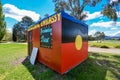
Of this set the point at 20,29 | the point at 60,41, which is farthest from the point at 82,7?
the point at 20,29

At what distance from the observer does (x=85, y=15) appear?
15.9 meters

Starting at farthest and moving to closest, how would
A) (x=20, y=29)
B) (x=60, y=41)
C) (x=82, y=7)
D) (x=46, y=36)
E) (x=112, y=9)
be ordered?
(x=20, y=29) < (x=82, y=7) < (x=112, y=9) < (x=46, y=36) < (x=60, y=41)

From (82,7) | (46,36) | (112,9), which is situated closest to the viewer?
(46,36)

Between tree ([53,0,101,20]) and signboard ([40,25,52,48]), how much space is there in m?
8.69

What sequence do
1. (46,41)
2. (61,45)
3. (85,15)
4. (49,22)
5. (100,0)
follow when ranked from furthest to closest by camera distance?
(85,15) → (100,0) → (46,41) → (49,22) → (61,45)

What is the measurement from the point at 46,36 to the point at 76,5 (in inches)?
403

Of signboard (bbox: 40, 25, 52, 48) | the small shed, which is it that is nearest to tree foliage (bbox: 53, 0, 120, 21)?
signboard (bbox: 40, 25, 52, 48)

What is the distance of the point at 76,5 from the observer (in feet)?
48.6

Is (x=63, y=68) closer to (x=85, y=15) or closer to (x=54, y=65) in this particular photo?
(x=54, y=65)

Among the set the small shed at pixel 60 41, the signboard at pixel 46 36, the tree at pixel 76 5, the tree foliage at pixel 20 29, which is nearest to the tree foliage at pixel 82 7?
the tree at pixel 76 5

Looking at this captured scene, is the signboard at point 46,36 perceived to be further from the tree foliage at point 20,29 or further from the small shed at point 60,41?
the tree foliage at point 20,29

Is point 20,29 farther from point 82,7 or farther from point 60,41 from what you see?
point 60,41

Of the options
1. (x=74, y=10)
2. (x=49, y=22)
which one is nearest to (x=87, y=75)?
(x=49, y=22)

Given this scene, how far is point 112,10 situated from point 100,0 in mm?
2448
